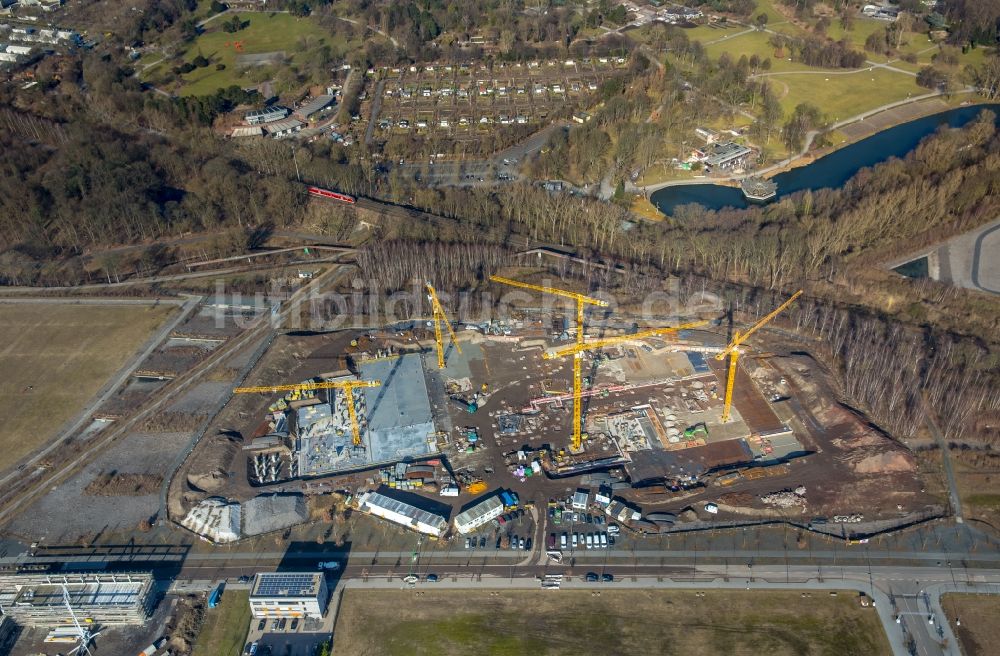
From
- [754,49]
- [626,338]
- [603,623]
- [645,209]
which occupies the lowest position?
[603,623]

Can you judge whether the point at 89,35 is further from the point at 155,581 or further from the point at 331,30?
the point at 155,581

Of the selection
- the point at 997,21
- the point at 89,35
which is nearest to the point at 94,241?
the point at 89,35

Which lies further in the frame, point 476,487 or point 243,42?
point 243,42

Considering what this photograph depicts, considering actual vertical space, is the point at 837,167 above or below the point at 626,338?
above

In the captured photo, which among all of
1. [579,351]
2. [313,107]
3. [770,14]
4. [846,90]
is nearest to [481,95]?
[313,107]

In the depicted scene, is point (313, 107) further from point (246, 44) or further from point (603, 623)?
point (603, 623)

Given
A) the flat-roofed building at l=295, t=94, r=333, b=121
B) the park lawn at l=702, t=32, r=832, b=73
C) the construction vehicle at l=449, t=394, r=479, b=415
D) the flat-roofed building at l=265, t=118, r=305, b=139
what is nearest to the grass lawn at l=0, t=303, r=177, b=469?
the construction vehicle at l=449, t=394, r=479, b=415

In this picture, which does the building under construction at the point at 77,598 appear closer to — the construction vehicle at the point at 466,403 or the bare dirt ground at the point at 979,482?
the construction vehicle at the point at 466,403

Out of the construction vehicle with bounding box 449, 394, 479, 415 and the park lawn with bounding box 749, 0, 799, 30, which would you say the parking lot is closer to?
the park lawn with bounding box 749, 0, 799, 30
